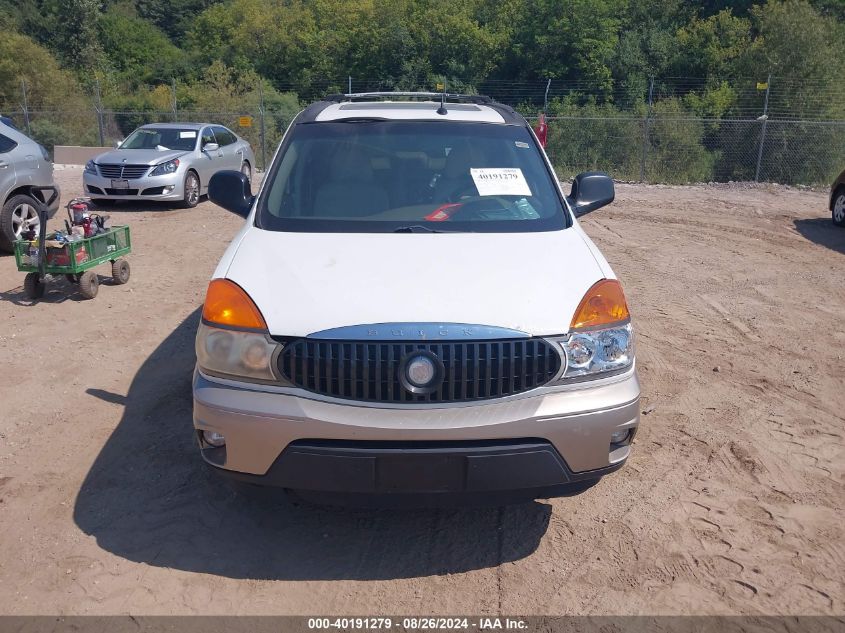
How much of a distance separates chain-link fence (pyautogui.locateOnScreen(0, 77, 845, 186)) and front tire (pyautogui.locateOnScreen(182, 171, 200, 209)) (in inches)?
274

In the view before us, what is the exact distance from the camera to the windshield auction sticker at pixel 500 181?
4.28 metres

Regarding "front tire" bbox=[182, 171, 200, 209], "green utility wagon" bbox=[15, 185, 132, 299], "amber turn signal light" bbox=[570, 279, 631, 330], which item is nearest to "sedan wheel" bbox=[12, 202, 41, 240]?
"green utility wagon" bbox=[15, 185, 132, 299]

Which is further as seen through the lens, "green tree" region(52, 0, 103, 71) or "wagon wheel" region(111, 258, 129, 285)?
"green tree" region(52, 0, 103, 71)

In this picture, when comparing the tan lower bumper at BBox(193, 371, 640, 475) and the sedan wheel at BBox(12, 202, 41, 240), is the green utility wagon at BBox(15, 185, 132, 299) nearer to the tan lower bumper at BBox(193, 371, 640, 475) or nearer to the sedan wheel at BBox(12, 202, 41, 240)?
the sedan wheel at BBox(12, 202, 41, 240)

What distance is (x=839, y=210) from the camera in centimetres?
1292

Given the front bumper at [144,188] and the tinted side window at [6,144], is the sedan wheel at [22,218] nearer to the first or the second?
the tinted side window at [6,144]

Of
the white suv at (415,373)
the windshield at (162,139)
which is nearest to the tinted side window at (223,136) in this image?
the windshield at (162,139)

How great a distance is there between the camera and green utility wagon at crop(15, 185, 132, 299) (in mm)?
7336

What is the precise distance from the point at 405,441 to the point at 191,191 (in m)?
12.4

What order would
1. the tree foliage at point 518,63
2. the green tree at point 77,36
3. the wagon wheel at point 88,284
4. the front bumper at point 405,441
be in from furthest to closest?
the green tree at point 77,36
the tree foliage at point 518,63
the wagon wheel at point 88,284
the front bumper at point 405,441

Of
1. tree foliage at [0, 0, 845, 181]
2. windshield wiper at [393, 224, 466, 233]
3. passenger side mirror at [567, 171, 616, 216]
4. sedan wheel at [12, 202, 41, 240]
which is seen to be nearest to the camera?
windshield wiper at [393, 224, 466, 233]

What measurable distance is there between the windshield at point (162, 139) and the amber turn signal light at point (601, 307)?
1299cm

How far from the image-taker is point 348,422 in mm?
3027

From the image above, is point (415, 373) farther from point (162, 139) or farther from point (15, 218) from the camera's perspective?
point (162, 139)
